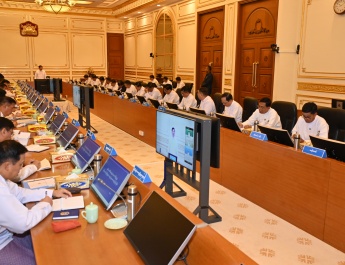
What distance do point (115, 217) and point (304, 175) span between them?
1.63 metres

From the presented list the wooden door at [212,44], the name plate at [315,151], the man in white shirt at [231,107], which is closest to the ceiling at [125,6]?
the wooden door at [212,44]

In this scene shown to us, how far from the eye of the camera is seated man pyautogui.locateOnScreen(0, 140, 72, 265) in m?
1.57

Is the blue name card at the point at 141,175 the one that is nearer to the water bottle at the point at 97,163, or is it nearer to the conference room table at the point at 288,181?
the water bottle at the point at 97,163

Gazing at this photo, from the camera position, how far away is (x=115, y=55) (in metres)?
15.0

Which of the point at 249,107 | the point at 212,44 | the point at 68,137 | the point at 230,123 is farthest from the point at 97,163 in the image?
the point at 212,44

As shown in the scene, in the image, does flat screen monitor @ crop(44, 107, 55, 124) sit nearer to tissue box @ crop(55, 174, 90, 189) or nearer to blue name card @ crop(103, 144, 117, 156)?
blue name card @ crop(103, 144, 117, 156)

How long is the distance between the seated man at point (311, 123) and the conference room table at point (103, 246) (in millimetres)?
2420

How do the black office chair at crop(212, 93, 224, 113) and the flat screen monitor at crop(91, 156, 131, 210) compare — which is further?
the black office chair at crop(212, 93, 224, 113)

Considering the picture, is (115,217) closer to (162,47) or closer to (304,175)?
(304,175)

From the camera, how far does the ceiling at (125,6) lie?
423 inches

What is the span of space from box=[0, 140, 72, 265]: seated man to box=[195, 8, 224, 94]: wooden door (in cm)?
720

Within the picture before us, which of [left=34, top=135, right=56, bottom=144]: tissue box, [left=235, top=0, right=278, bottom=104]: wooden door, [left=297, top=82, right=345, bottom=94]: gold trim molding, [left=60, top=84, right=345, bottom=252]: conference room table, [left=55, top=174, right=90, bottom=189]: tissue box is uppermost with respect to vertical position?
[left=235, top=0, right=278, bottom=104]: wooden door

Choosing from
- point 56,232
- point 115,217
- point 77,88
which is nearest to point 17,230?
point 56,232

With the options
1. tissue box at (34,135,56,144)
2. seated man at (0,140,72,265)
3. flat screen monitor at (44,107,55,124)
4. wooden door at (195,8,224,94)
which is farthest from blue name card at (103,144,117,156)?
wooden door at (195,8,224,94)
